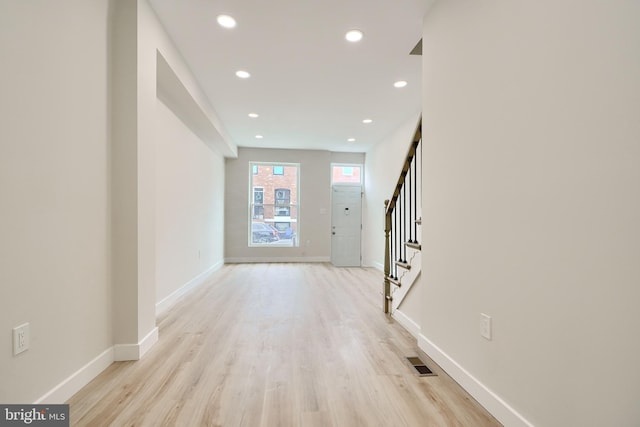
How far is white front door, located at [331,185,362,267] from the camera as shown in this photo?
7.27m

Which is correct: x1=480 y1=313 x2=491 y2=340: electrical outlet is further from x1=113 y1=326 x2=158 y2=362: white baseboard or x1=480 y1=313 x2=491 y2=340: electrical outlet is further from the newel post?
x1=113 y1=326 x2=158 y2=362: white baseboard

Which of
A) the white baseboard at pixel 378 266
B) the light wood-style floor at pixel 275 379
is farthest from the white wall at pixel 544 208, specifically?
the white baseboard at pixel 378 266

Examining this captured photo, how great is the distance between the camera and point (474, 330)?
1730 millimetres

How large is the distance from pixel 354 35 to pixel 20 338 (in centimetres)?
306

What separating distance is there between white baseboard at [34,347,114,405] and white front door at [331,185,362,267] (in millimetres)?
5525

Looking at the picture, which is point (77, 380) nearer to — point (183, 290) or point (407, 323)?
point (183, 290)

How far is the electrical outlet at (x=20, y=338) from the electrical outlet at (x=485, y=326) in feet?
7.69

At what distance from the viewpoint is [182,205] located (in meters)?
4.04

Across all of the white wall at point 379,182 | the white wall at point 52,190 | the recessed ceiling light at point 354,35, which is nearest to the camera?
the white wall at point 52,190

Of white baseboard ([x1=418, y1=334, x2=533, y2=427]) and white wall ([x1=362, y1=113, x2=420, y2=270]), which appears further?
white wall ([x1=362, y1=113, x2=420, y2=270])

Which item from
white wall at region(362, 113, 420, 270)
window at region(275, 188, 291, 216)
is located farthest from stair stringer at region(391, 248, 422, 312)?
window at region(275, 188, 291, 216)

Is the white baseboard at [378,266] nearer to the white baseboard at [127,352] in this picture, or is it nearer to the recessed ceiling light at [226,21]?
the white baseboard at [127,352]

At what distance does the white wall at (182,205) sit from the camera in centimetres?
331

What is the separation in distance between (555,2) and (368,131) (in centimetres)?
445
